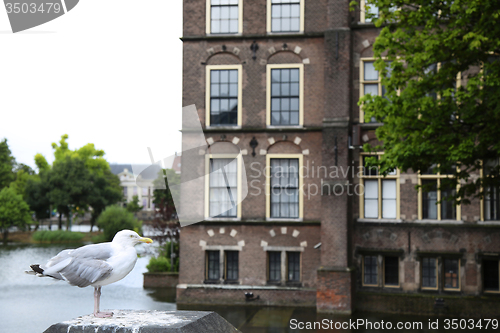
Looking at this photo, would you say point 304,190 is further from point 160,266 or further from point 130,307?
point 160,266

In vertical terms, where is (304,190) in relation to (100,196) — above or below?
above

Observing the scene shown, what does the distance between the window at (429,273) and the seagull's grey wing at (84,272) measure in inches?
661

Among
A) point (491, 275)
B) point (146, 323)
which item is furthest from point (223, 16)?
point (146, 323)

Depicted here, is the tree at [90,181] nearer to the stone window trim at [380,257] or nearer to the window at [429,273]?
the stone window trim at [380,257]

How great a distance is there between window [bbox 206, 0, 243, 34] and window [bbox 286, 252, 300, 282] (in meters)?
9.76

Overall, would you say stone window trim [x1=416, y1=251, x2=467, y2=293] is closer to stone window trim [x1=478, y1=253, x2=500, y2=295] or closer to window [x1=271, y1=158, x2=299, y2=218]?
stone window trim [x1=478, y1=253, x2=500, y2=295]

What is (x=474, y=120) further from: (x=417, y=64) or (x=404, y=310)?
(x=404, y=310)

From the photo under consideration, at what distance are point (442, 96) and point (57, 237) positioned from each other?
1849 inches

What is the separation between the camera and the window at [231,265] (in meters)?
20.8

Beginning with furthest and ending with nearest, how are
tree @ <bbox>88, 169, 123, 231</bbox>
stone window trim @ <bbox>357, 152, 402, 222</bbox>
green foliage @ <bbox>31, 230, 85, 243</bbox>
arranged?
tree @ <bbox>88, 169, 123, 231</bbox> < green foliage @ <bbox>31, 230, 85, 243</bbox> < stone window trim @ <bbox>357, 152, 402, 222</bbox>

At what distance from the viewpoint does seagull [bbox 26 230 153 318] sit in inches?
212

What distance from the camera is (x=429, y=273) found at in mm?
19625

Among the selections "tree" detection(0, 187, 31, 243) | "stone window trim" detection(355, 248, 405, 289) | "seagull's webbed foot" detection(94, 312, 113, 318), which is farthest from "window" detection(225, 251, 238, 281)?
"tree" detection(0, 187, 31, 243)

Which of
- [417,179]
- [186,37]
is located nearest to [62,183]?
[186,37]
